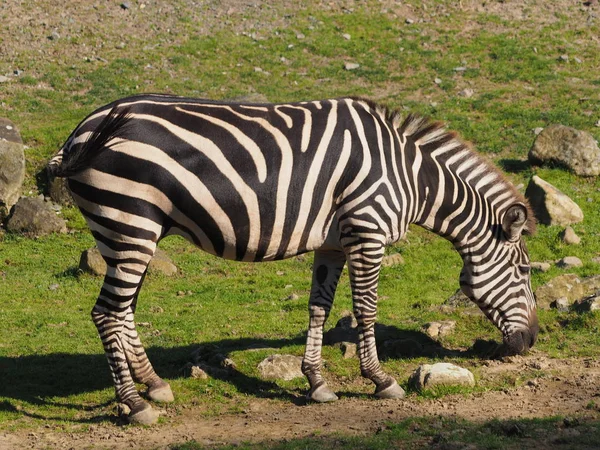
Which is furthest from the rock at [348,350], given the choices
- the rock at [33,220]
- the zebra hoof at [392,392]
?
the rock at [33,220]

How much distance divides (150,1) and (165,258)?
16.9 metres

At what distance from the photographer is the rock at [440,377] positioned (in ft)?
31.1

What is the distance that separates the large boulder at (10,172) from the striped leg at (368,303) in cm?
1117

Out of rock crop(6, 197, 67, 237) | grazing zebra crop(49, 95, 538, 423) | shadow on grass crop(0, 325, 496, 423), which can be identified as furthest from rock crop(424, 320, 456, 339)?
rock crop(6, 197, 67, 237)

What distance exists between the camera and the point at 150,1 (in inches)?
1198

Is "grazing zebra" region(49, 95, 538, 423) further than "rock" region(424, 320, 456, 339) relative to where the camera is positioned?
No

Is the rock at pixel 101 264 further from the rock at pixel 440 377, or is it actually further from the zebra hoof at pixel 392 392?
the rock at pixel 440 377

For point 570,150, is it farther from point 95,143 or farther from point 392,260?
point 95,143

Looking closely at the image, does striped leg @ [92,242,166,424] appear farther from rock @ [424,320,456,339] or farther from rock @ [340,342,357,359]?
rock @ [424,320,456,339]

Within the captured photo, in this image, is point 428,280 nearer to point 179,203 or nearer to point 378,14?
point 179,203

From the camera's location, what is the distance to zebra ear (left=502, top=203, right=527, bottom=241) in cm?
1020

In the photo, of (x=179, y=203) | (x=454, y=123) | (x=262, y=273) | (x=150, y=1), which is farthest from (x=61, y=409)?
(x=150, y=1)

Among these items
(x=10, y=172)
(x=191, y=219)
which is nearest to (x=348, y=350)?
(x=191, y=219)

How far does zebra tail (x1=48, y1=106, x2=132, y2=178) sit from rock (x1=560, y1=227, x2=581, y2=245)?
33.8 feet
